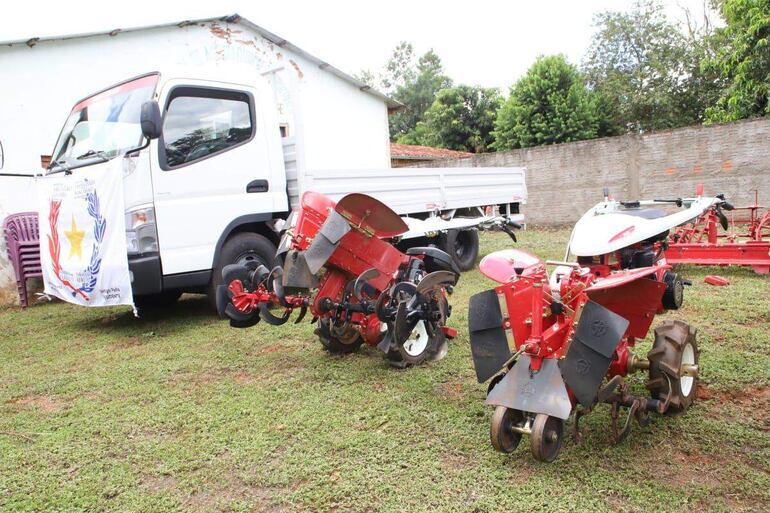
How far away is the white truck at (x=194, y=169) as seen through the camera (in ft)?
17.2

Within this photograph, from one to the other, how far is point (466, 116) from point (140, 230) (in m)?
22.1

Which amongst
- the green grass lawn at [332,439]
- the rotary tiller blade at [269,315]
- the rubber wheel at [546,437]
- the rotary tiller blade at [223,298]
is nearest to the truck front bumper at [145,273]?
the green grass lawn at [332,439]

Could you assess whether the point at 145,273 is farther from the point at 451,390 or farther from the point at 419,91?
the point at 419,91

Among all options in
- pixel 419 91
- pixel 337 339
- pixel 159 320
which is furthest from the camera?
pixel 419 91

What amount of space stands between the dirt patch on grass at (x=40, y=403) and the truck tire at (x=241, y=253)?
1.85 m

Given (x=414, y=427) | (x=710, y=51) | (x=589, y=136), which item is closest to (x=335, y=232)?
(x=414, y=427)

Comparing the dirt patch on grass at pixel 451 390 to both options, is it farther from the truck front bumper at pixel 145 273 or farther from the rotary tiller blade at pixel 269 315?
the truck front bumper at pixel 145 273

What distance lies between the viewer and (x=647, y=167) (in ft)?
40.5

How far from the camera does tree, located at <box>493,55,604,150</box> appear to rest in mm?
19328

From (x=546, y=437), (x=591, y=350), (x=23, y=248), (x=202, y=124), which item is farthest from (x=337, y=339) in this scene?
(x=23, y=248)

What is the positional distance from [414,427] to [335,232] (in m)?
1.38

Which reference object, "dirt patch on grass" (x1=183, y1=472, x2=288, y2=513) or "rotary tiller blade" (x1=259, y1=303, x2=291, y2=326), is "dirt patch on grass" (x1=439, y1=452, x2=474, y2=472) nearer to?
"dirt patch on grass" (x1=183, y1=472, x2=288, y2=513)

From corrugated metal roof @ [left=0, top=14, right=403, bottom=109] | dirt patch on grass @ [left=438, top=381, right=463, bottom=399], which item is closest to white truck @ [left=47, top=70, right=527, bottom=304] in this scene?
dirt patch on grass @ [left=438, top=381, right=463, bottom=399]

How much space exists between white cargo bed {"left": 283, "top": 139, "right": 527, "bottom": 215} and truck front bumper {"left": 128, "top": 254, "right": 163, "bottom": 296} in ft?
5.46
